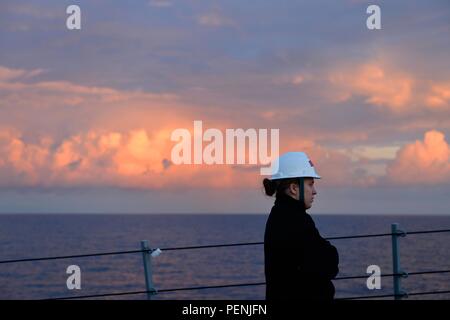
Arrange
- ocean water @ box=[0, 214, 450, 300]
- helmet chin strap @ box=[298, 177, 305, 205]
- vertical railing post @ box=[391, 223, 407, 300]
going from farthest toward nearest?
ocean water @ box=[0, 214, 450, 300] < vertical railing post @ box=[391, 223, 407, 300] < helmet chin strap @ box=[298, 177, 305, 205]

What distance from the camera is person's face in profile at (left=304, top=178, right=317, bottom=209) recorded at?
4.49 m

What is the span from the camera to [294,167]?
451 cm

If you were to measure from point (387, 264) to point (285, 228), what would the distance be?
76.2 m

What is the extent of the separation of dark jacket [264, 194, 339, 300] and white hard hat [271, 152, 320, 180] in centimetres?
24

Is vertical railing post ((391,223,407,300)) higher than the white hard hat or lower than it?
lower

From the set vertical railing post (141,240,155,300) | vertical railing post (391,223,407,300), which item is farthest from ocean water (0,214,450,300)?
vertical railing post (141,240,155,300)

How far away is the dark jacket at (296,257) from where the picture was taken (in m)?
4.23

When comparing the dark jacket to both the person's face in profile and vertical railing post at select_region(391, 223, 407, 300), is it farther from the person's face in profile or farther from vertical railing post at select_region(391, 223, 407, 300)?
vertical railing post at select_region(391, 223, 407, 300)

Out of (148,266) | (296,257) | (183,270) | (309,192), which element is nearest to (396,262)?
(148,266)

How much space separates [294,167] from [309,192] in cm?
20

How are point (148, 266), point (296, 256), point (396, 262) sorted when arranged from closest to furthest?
point (296, 256)
point (148, 266)
point (396, 262)

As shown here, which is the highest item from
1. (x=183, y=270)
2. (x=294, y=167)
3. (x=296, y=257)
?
(x=294, y=167)

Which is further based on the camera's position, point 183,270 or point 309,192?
point 183,270

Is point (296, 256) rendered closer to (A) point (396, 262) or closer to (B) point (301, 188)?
(B) point (301, 188)
